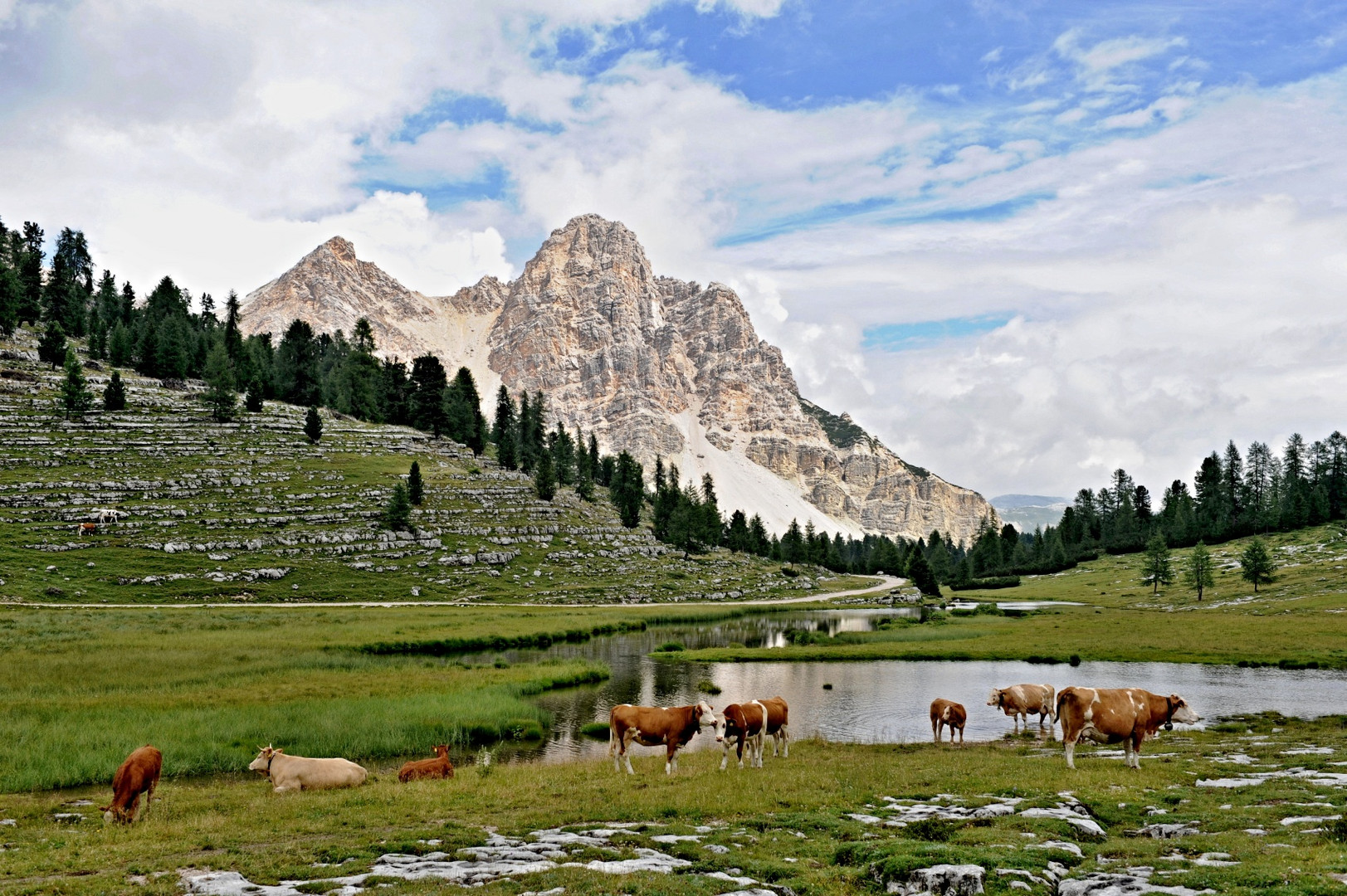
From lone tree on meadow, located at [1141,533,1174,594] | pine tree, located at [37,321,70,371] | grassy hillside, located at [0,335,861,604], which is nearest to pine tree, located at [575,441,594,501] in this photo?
grassy hillside, located at [0,335,861,604]

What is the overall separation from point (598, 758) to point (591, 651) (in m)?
39.5

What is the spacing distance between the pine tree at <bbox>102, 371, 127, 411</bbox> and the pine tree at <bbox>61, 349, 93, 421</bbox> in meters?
2.45

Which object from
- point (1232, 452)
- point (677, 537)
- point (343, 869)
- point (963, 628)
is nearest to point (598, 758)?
point (343, 869)

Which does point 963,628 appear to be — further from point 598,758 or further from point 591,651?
point 598,758

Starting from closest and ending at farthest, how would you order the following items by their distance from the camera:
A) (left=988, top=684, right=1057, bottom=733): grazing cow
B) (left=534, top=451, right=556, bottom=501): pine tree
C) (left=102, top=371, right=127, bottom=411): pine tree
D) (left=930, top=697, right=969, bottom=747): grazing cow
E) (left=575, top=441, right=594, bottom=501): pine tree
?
(left=930, top=697, right=969, bottom=747): grazing cow → (left=988, top=684, right=1057, bottom=733): grazing cow → (left=102, top=371, right=127, bottom=411): pine tree → (left=534, top=451, right=556, bottom=501): pine tree → (left=575, top=441, right=594, bottom=501): pine tree

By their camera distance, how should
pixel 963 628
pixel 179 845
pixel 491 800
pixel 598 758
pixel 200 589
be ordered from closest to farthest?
pixel 179 845
pixel 491 800
pixel 598 758
pixel 963 628
pixel 200 589

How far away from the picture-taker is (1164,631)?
73.1 metres

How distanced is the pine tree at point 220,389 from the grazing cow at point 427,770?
139953mm

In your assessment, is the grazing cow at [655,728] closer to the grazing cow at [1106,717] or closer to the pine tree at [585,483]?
the grazing cow at [1106,717]

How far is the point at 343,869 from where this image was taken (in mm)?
14148

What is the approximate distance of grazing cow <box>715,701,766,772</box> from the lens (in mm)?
25797

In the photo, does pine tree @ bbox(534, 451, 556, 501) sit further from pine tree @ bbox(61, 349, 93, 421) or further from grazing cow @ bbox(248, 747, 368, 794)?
grazing cow @ bbox(248, 747, 368, 794)

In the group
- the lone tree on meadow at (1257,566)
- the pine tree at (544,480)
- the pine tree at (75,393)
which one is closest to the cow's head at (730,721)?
the lone tree on meadow at (1257,566)

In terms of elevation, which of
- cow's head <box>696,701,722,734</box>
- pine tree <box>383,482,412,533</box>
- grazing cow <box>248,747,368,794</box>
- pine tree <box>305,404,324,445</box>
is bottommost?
grazing cow <box>248,747,368,794</box>
